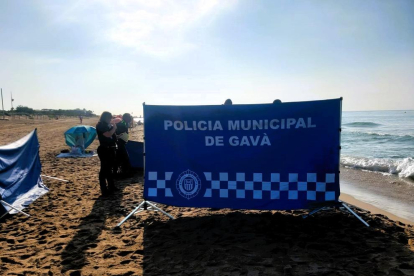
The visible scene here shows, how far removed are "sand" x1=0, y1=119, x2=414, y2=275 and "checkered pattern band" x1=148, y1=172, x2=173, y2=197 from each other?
396 mm

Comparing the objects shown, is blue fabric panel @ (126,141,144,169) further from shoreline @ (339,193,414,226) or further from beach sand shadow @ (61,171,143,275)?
shoreline @ (339,193,414,226)

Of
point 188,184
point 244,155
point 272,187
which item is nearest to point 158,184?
point 188,184

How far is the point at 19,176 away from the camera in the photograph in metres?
5.12

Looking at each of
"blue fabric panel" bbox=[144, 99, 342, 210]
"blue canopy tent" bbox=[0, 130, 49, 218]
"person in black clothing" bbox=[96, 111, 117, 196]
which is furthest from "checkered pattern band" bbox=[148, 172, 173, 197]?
"blue canopy tent" bbox=[0, 130, 49, 218]

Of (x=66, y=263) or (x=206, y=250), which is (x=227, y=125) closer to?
(x=206, y=250)

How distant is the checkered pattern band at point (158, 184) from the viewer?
13.8ft

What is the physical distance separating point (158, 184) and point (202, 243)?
1.29 metres

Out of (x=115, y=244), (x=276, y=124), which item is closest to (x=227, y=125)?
(x=276, y=124)

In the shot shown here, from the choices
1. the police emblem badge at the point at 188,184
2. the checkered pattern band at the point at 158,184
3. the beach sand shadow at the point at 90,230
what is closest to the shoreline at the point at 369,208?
the police emblem badge at the point at 188,184

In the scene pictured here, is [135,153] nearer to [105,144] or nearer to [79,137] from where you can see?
[105,144]

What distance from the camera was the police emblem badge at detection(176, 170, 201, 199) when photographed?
4.14 metres

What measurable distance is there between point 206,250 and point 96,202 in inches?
115

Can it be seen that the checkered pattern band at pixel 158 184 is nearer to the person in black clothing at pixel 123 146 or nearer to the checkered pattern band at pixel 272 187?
the checkered pattern band at pixel 272 187

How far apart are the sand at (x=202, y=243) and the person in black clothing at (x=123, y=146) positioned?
2.52 meters
